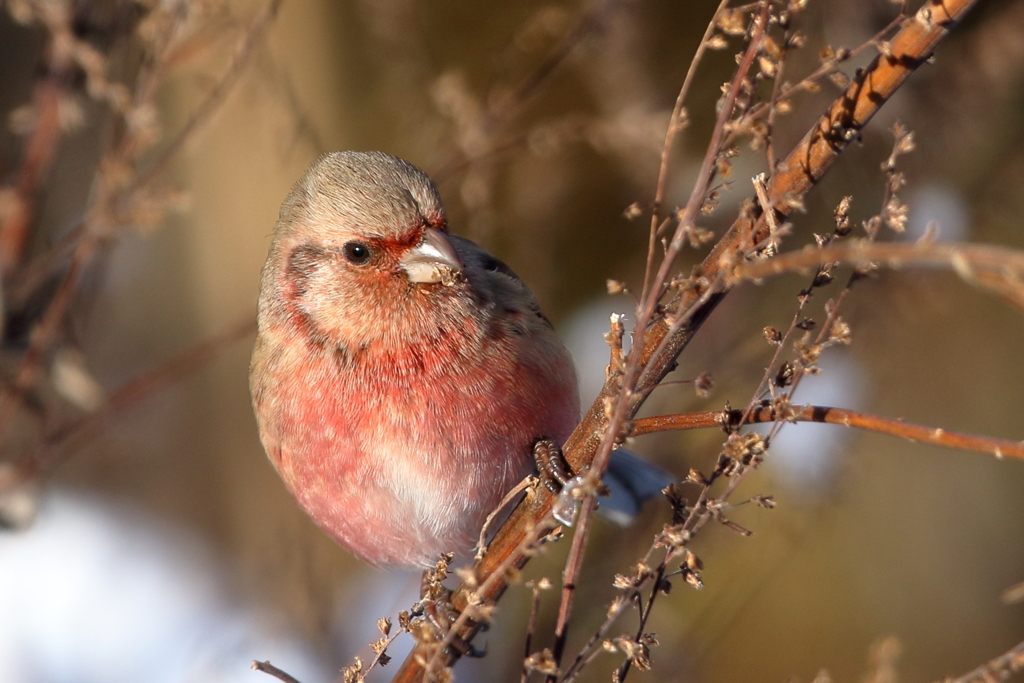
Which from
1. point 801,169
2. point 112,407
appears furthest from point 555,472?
point 112,407

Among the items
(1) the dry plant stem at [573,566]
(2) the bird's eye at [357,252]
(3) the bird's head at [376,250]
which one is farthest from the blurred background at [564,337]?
(1) the dry plant stem at [573,566]

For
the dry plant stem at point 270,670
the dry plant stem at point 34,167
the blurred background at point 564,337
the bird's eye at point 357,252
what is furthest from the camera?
the blurred background at point 564,337

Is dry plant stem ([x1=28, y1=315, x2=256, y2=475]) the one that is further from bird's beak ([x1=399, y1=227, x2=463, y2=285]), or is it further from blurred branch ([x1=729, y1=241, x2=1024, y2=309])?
blurred branch ([x1=729, y1=241, x2=1024, y2=309])

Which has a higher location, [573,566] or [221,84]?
[221,84]

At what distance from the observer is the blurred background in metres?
3.95

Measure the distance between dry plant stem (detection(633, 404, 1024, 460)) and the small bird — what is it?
3.26 feet

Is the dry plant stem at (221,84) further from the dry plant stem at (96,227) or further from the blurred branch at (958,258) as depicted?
the blurred branch at (958,258)

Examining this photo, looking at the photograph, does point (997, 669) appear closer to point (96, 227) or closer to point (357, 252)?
point (357, 252)

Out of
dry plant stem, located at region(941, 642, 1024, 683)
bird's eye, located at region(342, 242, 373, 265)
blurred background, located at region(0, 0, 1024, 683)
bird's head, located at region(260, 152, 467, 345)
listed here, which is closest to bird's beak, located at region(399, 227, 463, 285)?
bird's head, located at region(260, 152, 467, 345)

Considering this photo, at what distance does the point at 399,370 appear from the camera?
2592 mm

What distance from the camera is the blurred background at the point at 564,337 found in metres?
3.95

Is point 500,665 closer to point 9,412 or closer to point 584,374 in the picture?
point 584,374

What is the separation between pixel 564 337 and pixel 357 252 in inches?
101

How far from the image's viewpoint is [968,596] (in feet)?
15.4
